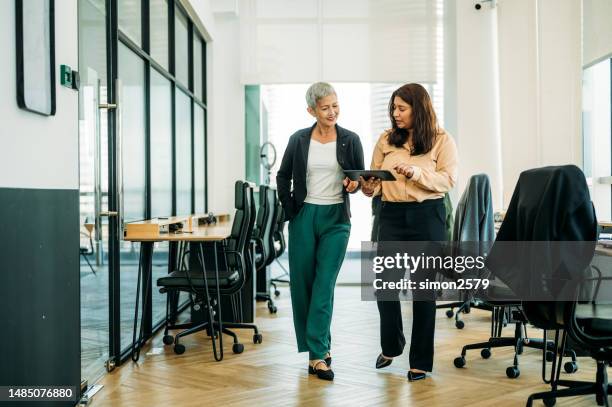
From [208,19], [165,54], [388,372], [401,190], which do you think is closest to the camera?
[401,190]

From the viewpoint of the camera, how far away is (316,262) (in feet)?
12.3

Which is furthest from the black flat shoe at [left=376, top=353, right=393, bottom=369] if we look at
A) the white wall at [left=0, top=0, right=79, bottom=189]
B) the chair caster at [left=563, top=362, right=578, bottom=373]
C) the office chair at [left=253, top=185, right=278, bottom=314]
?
the office chair at [left=253, top=185, right=278, bottom=314]

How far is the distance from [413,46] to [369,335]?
3.97m

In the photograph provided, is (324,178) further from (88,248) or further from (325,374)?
(88,248)

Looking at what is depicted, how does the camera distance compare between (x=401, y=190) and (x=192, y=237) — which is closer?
(x=401, y=190)

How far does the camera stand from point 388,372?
379cm

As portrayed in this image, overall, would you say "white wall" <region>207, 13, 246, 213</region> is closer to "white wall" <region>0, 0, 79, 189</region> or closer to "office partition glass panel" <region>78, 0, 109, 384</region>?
"office partition glass panel" <region>78, 0, 109, 384</region>

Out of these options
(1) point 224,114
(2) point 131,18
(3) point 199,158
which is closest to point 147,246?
(2) point 131,18

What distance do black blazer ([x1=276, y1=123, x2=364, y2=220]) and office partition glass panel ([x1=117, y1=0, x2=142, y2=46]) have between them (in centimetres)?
147

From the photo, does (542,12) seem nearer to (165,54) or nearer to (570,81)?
(570,81)

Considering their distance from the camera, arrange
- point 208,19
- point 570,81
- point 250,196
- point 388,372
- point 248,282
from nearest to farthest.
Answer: point 388,372 → point 250,196 → point 248,282 → point 570,81 → point 208,19

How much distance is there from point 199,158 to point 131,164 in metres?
2.92

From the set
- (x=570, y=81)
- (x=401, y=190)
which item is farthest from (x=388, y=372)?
(x=570, y=81)

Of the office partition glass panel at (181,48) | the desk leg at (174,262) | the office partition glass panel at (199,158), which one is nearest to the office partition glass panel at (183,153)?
the office partition glass panel at (181,48)
